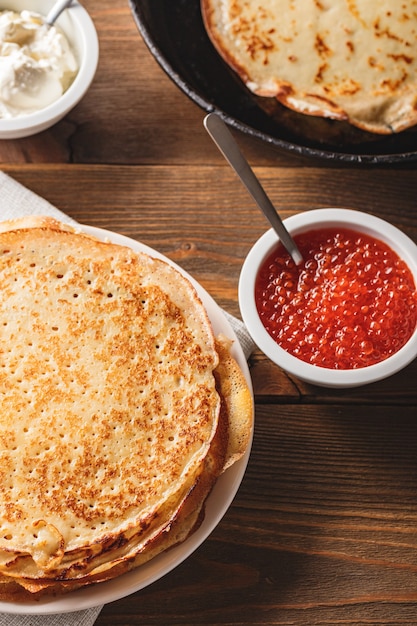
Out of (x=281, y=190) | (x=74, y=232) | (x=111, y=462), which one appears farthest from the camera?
(x=281, y=190)

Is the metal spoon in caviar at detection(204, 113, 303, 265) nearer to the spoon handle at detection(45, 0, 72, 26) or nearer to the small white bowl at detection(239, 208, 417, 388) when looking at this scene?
the small white bowl at detection(239, 208, 417, 388)

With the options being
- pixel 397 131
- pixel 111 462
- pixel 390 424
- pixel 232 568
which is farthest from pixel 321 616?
pixel 397 131

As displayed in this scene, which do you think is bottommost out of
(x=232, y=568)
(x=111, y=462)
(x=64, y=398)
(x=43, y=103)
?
Result: (x=232, y=568)

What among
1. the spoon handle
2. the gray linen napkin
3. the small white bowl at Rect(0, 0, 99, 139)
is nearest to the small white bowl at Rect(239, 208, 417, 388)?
the gray linen napkin

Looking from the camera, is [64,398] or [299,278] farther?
[299,278]

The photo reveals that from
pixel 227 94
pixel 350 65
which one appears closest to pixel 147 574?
pixel 227 94

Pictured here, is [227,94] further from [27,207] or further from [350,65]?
[27,207]

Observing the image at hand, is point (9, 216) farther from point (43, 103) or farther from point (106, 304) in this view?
point (106, 304)
